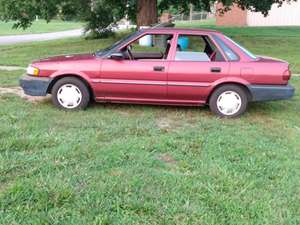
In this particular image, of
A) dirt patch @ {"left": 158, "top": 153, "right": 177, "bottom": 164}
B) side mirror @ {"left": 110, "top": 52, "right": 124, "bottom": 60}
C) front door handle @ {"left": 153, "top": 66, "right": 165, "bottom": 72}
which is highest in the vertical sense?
side mirror @ {"left": 110, "top": 52, "right": 124, "bottom": 60}

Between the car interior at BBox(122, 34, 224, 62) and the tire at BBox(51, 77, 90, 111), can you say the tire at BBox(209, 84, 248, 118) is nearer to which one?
the car interior at BBox(122, 34, 224, 62)

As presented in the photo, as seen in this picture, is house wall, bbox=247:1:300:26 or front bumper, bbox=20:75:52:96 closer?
front bumper, bbox=20:75:52:96

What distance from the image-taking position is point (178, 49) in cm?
775

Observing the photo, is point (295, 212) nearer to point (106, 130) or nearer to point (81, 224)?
point (81, 224)

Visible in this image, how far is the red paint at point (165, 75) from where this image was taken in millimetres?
7547

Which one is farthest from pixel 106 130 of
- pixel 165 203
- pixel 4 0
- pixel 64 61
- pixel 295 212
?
pixel 4 0

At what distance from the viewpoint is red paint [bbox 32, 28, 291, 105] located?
24.8 ft

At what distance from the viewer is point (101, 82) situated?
7590 millimetres

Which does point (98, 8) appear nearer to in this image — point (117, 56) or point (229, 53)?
point (117, 56)

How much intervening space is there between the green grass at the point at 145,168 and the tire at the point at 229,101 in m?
0.20

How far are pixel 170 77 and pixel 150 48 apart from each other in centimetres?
82

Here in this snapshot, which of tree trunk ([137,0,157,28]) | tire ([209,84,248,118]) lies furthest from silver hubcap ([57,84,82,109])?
tree trunk ([137,0,157,28])

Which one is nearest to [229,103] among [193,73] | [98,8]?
[193,73]

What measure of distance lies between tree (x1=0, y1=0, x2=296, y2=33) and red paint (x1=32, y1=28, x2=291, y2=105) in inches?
382
